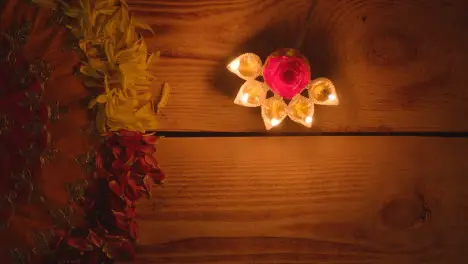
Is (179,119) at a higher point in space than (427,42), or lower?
lower

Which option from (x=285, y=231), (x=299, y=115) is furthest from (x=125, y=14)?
(x=285, y=231)

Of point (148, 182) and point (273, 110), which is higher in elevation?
point (273, 110)

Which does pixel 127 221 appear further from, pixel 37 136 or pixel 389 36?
pixel 389 36

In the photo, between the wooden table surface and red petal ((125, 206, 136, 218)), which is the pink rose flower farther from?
red petal ((125, 206, 136, 218))

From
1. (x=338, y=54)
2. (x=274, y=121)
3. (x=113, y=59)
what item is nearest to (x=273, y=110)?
(x=274, y=121)

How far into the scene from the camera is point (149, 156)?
Answer: 832mm

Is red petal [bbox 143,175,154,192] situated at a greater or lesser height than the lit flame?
lesser

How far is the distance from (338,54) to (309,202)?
0.28 meters

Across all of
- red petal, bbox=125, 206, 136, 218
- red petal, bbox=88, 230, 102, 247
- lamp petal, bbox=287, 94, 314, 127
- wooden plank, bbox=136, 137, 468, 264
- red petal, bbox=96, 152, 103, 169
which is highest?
lamp petal, bbox=287, 94, 314, 127

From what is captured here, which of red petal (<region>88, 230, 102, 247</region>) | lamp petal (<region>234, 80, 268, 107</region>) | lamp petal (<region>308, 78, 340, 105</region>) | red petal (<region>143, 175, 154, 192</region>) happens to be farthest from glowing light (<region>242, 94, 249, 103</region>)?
red petal (<region>88, 230, 102, 247</region>)

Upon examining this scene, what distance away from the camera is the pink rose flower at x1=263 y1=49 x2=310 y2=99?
79 centimetres

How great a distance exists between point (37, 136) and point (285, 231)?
0.47 metres

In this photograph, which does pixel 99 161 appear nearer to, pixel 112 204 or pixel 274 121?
pixel 112 204

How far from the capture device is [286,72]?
→ 2.60 feet
